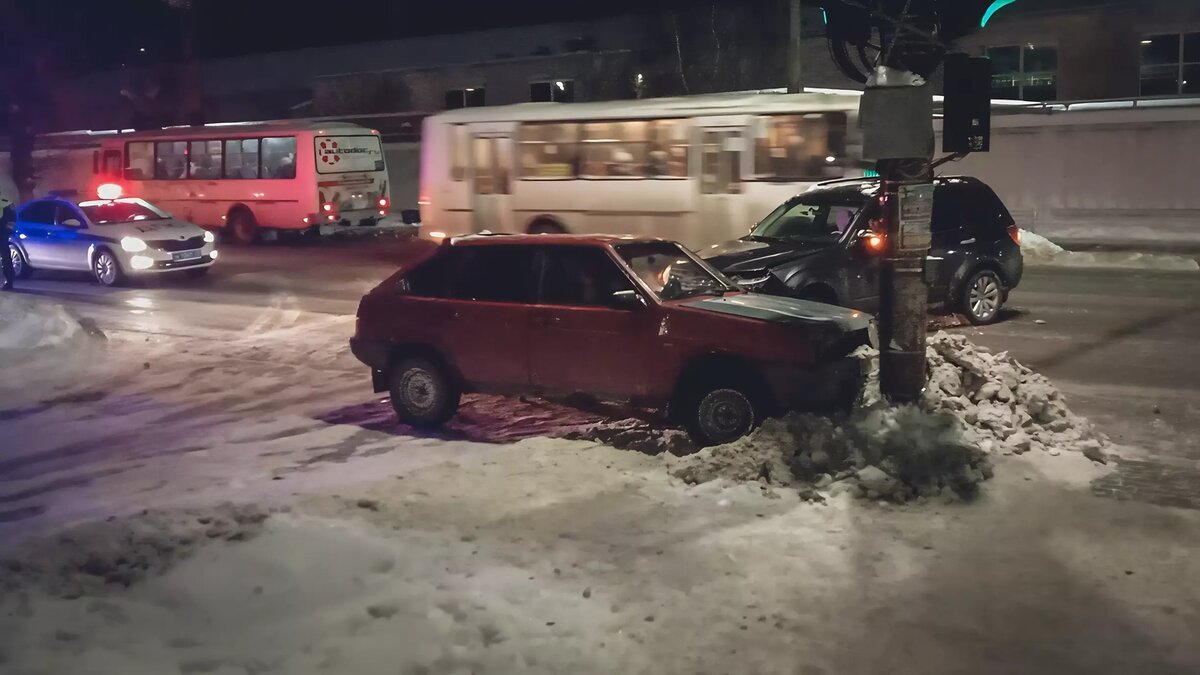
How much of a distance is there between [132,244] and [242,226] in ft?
28.5

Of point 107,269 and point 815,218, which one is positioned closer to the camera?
point 815,218

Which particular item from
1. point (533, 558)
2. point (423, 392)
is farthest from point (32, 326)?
point (533, 558)

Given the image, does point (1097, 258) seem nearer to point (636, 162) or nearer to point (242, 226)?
point (636, 162)

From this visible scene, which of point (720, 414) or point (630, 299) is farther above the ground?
A: point (630, 299)

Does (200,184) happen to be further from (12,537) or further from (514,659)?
(514,659)

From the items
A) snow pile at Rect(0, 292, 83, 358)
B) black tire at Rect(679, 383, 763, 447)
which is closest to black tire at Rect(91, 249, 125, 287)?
snow pile at Rect(0, 292, 83, 358)

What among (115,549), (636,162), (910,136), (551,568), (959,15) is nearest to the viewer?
(551,568)

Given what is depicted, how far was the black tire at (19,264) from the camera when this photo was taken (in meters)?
21.5

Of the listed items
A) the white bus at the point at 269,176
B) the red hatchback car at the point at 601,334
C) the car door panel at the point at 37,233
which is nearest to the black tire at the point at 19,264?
the car door panel at the point at 37,233

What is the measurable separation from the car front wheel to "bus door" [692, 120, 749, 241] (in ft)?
36.1

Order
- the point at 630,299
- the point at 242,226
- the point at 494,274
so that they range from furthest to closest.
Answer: the point at 242,226
the point at 494,274
the point at 630,299

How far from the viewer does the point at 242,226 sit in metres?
28.7

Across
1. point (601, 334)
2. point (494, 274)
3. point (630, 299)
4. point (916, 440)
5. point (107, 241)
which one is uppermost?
point (107, 241)

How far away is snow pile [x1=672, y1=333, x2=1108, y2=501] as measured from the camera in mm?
6941
